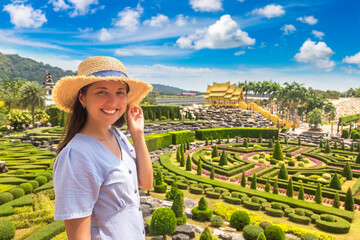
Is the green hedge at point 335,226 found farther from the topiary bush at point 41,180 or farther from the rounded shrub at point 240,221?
the topiary bush at point 41,180

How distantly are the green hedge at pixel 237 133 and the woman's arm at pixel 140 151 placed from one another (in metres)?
32.2

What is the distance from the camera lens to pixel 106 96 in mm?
2338

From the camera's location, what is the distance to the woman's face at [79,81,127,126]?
7.58ft

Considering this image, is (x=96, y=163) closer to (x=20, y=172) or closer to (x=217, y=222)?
(x=217, y=222)

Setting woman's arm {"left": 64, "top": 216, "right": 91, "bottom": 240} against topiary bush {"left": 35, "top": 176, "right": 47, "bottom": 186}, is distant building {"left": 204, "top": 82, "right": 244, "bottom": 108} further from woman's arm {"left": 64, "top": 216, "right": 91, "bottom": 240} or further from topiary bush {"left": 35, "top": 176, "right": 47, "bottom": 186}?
woman's arm {"left": 64, "top": 216, "right": 91, "bottom": 240}

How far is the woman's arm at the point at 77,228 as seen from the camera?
1.83m

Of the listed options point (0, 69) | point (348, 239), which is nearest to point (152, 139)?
point (348, 239)

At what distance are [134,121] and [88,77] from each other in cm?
97

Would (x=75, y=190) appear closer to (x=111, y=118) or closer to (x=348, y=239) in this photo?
(x=111, y=118)

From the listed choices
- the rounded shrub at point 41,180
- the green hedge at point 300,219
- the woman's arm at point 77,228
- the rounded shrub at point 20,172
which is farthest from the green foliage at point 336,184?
the rounded shrub at point 20,172

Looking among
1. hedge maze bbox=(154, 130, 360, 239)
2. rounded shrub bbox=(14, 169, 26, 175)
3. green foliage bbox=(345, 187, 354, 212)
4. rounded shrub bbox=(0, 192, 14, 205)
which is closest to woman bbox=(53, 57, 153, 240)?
rounded shrub bbox=(0, 192, 14, 205)

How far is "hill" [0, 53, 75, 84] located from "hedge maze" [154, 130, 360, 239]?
5487 inches

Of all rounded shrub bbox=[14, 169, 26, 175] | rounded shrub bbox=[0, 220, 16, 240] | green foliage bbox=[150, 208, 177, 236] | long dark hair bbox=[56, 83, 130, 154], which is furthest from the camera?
rounded shrub bbox=[14, 169, 26, 175]

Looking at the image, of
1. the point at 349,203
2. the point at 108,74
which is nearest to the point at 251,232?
the point at 349,203
